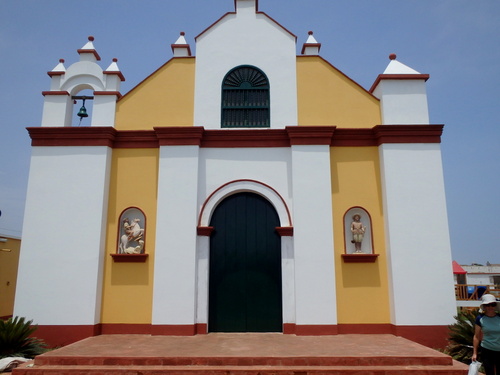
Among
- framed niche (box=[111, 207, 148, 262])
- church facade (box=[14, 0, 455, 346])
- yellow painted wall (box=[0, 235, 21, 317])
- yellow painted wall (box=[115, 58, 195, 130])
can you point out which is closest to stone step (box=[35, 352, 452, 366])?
church facade (box=[14, 0, 455, 346])

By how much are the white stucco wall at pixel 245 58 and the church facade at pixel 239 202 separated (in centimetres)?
4

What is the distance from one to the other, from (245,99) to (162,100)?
2082mm

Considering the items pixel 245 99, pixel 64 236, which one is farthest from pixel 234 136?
pixel 64 236

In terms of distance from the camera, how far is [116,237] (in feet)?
30.3

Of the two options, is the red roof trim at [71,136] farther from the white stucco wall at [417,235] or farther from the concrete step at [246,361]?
the white stucco wall at [417,235]

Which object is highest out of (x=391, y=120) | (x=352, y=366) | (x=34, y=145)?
(x=391, y=120)

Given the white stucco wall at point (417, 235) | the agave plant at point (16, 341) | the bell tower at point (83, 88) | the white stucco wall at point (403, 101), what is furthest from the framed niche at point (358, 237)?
the agave plant at point (16, 341)

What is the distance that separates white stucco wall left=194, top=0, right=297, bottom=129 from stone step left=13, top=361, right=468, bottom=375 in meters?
5.51

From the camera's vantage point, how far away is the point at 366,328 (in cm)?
868

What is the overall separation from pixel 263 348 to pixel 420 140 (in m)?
5.84

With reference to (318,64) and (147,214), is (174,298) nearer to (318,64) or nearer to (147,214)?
(147,214)

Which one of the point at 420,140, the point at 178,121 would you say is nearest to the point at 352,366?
the point at 420,140

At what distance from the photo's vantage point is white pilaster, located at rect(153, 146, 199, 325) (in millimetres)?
8664

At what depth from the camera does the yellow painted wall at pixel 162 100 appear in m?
9.86
